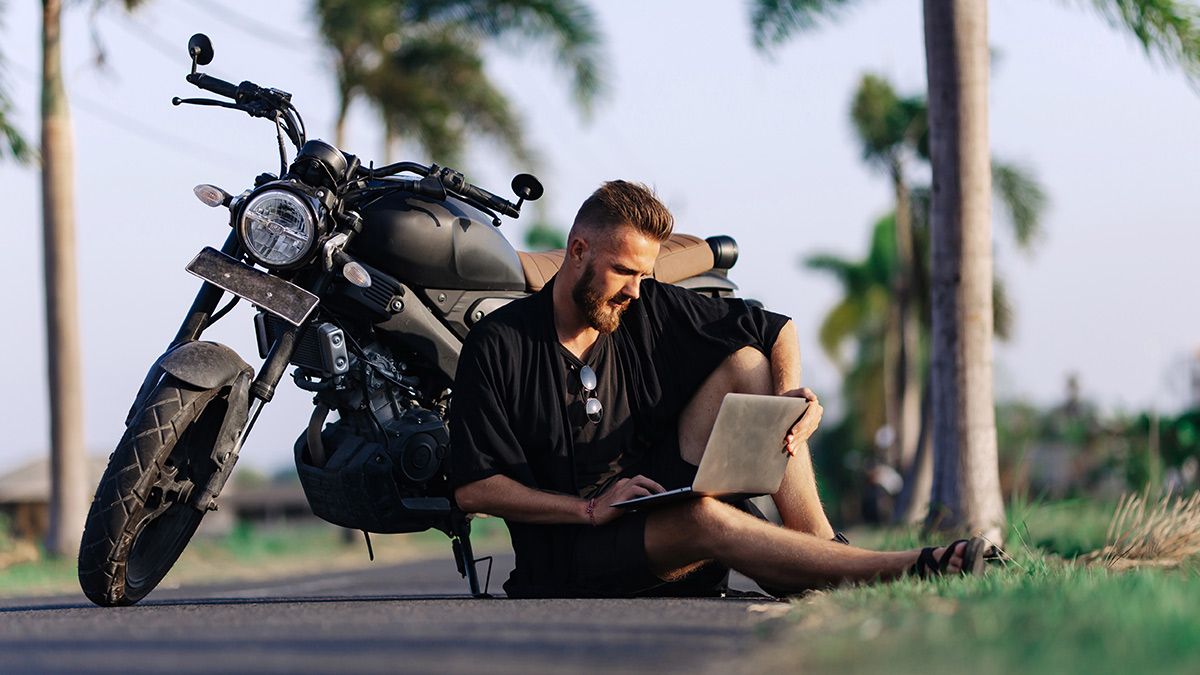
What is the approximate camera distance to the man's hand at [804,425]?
5.21 meters

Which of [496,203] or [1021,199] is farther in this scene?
[1021,199]

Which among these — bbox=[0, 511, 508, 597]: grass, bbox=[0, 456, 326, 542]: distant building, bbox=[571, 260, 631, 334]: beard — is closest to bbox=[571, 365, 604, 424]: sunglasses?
bbox=[571, 260, 631, 334]: beard

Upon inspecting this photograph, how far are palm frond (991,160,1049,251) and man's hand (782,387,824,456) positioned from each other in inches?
1006

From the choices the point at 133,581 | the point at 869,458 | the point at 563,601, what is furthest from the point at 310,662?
the point at 869,458

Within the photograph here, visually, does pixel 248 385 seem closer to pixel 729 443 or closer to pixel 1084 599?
pixel 729 443

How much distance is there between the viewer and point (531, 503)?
5.34 m

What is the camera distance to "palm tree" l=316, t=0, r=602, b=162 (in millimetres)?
22391

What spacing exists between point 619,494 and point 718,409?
55 centimetres

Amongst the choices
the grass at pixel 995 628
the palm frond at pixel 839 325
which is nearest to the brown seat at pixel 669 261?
the grass at pixel 995 628

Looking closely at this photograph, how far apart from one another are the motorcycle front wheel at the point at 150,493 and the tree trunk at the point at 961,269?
5.42 metres

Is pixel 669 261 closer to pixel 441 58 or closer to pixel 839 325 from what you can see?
pixel 441 58

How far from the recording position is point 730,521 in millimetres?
5141

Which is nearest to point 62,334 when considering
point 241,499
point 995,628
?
point 995,628

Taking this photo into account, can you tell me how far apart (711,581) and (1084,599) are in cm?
173
